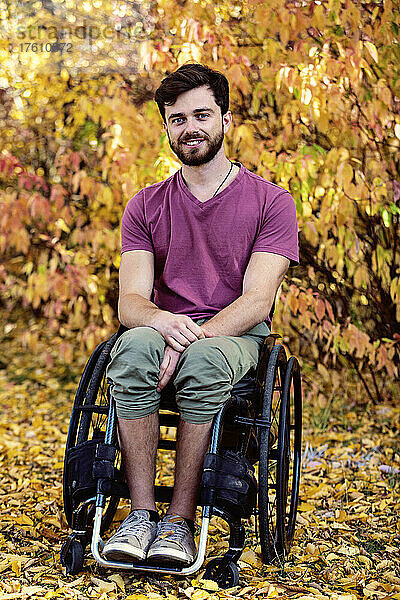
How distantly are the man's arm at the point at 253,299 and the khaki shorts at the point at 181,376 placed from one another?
0.15 metres

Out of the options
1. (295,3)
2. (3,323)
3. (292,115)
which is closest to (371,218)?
(292,115)

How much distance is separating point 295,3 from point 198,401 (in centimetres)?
199

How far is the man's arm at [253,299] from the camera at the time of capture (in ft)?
7.73

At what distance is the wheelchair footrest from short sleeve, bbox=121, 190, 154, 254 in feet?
2.61

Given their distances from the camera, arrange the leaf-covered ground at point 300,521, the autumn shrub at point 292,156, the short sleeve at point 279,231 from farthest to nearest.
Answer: the autumn shrub at point 292,156, the short sleeve at point 279,231, the leaf-covered ground at point 300,521

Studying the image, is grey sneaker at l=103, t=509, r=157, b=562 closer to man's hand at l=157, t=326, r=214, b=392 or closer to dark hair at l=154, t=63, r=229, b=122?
man's hand at l=157, t=326, r=214, b=392

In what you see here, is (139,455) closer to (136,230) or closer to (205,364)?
(205,364)

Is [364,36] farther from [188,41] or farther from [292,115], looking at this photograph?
[188,41]

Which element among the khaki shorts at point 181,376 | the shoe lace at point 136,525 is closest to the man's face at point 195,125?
the khaki shorts at point 181,376

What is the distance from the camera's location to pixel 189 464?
213 centimetres

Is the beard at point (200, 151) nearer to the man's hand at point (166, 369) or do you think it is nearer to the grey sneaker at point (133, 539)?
the man's hand at point (166, 369)

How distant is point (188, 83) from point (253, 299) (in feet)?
2.32

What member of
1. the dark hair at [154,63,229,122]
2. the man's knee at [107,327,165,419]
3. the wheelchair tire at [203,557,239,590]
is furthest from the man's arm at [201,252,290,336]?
the wheelchair tire at [203,557,239,590]

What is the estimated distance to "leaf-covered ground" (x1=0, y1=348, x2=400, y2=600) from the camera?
6.93 ft
